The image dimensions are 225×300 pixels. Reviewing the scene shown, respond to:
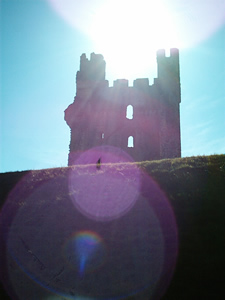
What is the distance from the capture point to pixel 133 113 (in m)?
33.9

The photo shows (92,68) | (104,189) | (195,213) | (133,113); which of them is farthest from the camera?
(92,68)

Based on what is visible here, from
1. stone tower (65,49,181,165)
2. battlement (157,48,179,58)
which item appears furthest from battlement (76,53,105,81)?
battlement (157,48,179,58)

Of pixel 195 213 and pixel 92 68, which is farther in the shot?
pixel 92 68

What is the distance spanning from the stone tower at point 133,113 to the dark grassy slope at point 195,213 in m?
16.6

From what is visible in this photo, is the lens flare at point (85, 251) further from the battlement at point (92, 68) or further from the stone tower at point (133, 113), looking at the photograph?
the battlement at point (92, 68)

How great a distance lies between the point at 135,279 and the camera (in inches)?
349

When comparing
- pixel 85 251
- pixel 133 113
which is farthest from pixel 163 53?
pixel 85 251

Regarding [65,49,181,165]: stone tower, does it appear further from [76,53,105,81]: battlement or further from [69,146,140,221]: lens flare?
[69,146,140,221]: lens flare

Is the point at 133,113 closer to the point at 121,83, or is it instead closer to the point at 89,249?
the point at 121,83

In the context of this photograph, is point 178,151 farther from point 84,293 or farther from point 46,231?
point 84,293

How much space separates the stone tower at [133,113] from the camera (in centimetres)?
3269

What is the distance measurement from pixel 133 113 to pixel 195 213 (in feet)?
78.1

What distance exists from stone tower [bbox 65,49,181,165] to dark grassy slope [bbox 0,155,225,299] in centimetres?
1657

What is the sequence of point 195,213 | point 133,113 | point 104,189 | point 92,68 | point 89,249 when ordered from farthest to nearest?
point 92,68 → point 133,113 → point 104,189 → point 195,213 → point 89,249
